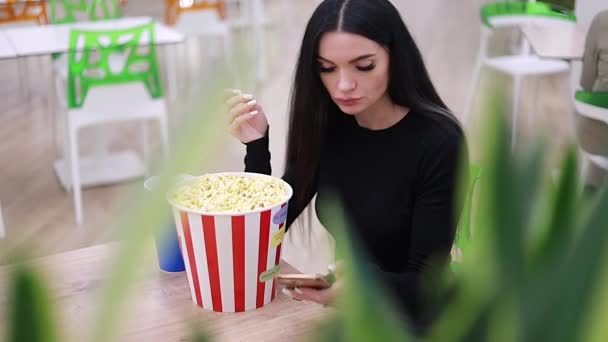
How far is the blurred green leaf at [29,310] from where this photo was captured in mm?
160

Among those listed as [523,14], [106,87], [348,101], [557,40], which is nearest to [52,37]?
[106,87]

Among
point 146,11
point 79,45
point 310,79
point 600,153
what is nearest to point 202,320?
point 310,79

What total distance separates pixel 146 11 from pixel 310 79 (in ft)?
25.0

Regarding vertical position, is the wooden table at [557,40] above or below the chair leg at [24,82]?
above

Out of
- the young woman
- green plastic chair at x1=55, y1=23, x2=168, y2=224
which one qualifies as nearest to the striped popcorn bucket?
the young woman

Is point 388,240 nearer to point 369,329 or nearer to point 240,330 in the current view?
point 240,330

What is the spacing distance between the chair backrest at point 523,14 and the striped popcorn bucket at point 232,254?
3477 mm

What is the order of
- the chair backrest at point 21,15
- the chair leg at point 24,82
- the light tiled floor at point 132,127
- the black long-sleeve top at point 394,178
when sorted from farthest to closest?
the chair leg at point 24,82, the chair backrest at point 21,15, the light tiled floor at point 132,127, the black long-sleeve top at point 394,178

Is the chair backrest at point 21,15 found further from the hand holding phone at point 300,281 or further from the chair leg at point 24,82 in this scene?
the hand holding phone at point 300,281

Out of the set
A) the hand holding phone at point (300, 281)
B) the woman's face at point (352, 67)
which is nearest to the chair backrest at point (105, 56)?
the woman's face at point (352, 67)

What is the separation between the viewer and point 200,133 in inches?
6.7

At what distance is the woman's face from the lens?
1.43 meters

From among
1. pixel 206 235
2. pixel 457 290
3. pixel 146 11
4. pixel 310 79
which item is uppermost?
pixel 457 290

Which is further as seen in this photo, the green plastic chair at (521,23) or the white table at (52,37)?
the green plastic chair at (521,23)
